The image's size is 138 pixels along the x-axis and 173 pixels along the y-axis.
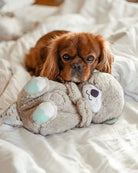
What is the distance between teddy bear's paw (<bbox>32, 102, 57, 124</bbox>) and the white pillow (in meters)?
2.15

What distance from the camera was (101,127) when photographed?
46.5 inches

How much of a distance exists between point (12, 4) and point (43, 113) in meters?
2.36

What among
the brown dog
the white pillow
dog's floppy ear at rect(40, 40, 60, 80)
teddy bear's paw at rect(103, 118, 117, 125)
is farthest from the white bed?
the white pillow

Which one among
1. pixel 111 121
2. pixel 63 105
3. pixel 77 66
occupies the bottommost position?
pixel 111 121

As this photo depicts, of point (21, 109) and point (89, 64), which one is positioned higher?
point (89, 64)

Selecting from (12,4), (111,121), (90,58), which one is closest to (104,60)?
(90,58)

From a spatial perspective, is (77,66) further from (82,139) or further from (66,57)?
(82,139)

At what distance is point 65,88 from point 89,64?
0.73ft

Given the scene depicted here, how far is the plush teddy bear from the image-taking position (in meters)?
1.07

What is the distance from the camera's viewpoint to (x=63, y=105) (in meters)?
1.12

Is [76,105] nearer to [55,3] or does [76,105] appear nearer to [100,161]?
[100,161]

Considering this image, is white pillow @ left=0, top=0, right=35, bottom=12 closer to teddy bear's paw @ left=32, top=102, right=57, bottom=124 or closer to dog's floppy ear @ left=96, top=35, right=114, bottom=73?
dog's floppy ear @ left=96, top=35, right=114, bottom=73

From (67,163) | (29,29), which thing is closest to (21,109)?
(67,163)

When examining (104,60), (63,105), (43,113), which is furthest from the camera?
(104,60)
